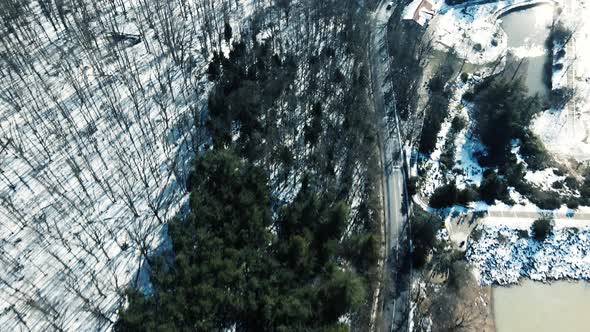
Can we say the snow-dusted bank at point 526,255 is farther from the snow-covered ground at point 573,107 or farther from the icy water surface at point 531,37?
the icy water surface at point 531,37

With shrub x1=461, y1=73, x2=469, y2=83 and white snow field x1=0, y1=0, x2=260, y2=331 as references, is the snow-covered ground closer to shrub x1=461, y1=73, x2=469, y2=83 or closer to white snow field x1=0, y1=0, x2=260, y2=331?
shrub x1=461, y1=73, x2=469, y2=83

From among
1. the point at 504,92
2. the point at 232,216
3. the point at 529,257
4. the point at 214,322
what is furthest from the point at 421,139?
the point at 214,322

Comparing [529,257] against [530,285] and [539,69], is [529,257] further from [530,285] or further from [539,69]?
[539,69]

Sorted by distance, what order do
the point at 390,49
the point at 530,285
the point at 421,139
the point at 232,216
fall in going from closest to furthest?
1. the point at 232,216
2. the point at 530,285
3. the point at 421,139
4. the point at 390,49

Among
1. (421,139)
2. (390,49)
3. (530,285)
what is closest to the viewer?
(530,285)

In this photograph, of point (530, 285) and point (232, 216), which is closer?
point (232, 216)

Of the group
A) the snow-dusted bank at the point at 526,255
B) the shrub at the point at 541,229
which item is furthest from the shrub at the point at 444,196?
the shrub at the point at 541,229

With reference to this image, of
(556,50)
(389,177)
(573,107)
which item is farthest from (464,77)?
(389,177)

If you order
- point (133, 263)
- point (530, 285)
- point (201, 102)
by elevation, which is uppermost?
point (201, 102)
